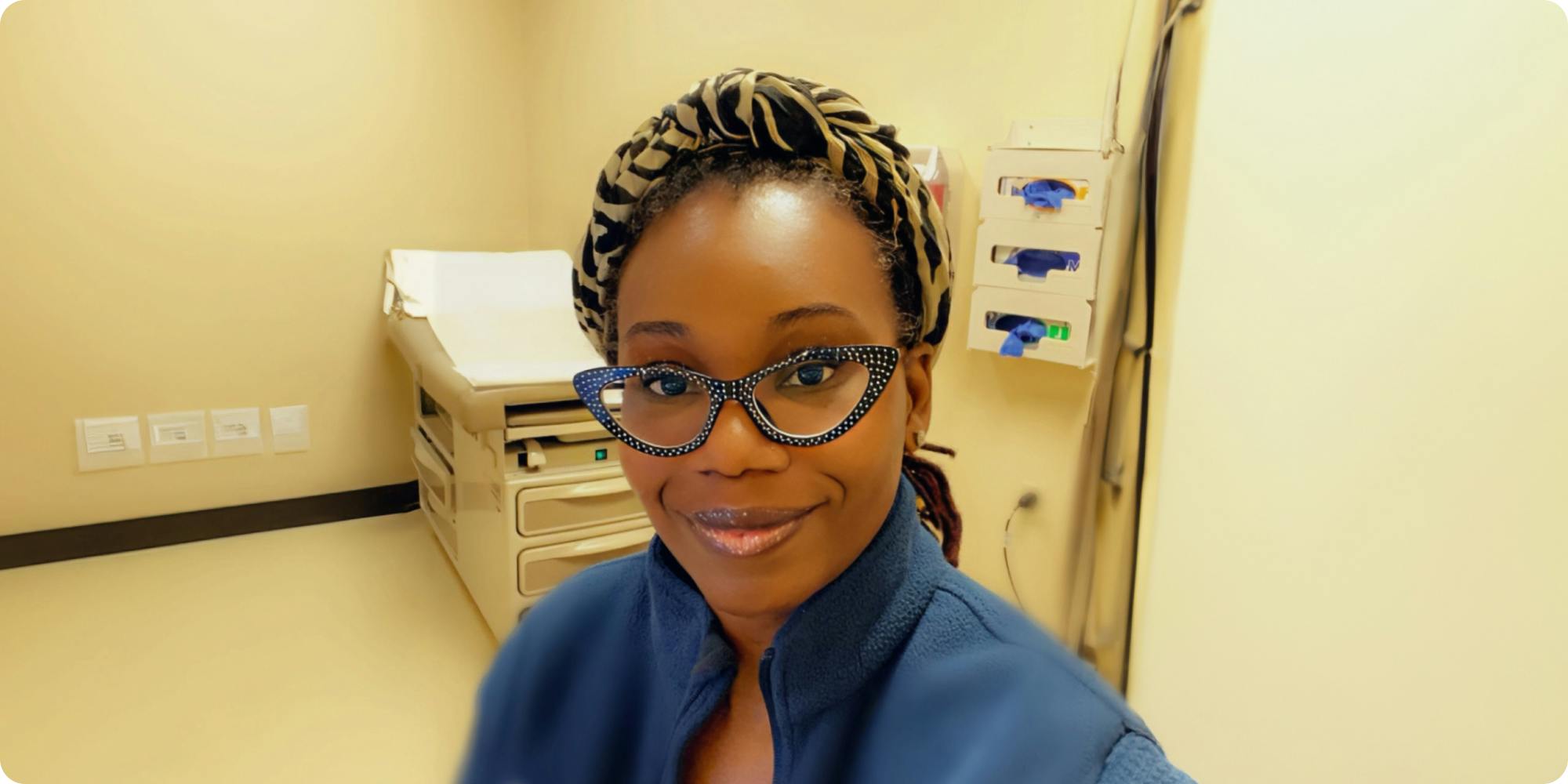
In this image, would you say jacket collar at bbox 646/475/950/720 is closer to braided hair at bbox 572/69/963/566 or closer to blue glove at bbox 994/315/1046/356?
braided hair at bbox 572/69/963/566

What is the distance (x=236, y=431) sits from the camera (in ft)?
6.61

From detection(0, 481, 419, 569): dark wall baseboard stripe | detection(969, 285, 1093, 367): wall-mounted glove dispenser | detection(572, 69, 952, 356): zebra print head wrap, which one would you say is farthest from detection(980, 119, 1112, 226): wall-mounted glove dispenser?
Result: detection(0, 481, 419, 569): dark wall baseboard stripe

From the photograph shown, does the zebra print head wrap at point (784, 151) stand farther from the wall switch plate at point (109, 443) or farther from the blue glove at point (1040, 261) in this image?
the wall switch plate at point (109, 443)

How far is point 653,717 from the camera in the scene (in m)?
0.57

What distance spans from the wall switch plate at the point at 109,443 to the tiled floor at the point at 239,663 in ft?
0.73

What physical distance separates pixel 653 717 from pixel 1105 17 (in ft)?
3.50

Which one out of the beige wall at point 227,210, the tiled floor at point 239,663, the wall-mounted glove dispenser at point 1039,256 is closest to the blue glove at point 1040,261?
the wall-mounted glove dispenser at point 1039,256

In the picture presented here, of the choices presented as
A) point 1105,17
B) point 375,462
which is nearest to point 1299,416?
point 1105,17

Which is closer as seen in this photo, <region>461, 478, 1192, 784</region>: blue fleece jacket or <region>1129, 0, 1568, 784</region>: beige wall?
<region>461, 478, 1192, 784</region>: blue fleece jacket

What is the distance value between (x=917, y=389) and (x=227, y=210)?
2.04 meters

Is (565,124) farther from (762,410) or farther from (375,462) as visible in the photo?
(762,410)

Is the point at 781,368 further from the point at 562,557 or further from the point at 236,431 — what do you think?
the point at 236,431

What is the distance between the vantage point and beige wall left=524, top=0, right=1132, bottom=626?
3.86 feet

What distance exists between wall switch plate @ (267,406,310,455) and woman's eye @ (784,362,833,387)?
203 cm
